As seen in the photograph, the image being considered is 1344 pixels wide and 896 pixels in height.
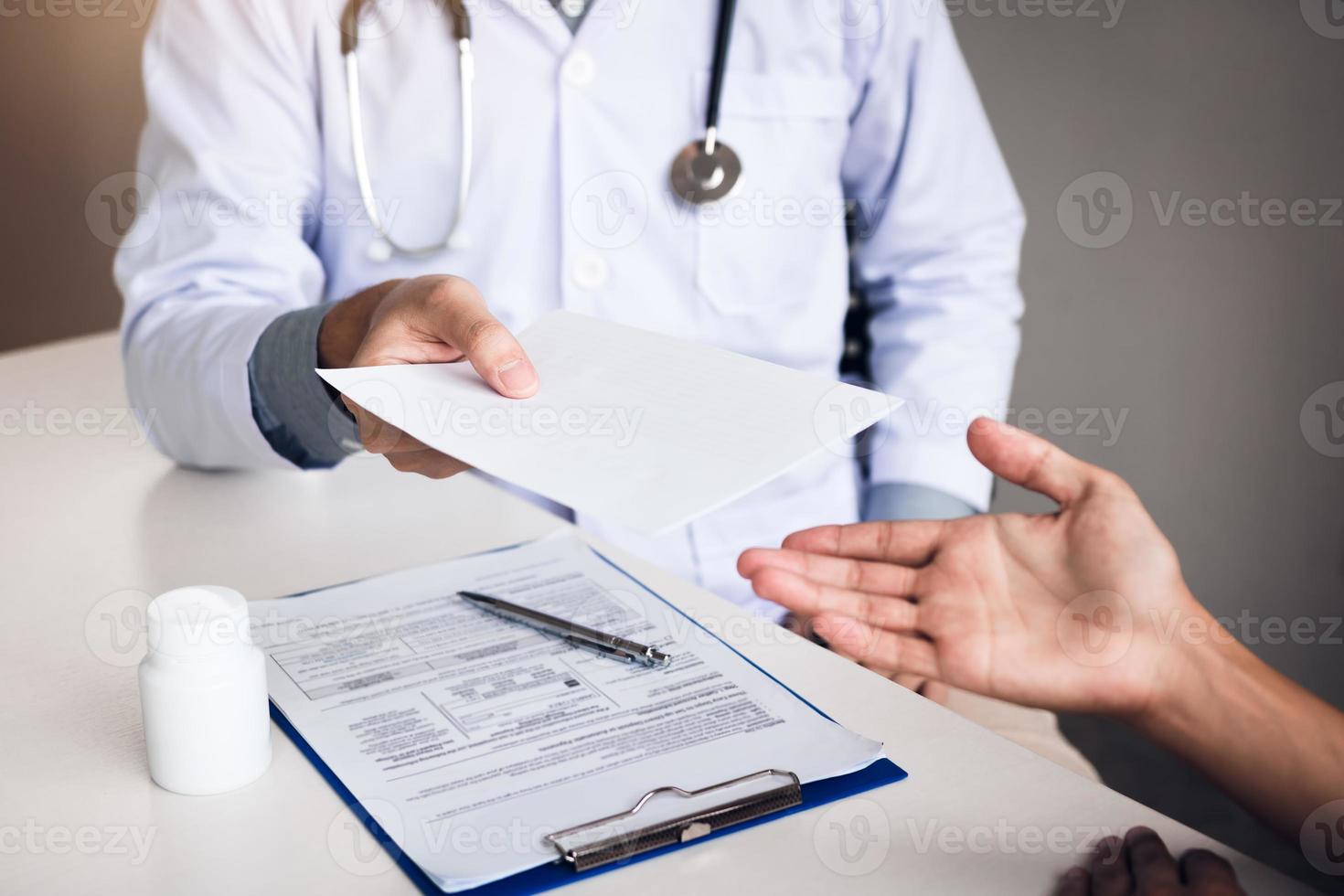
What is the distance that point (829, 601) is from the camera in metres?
0.83

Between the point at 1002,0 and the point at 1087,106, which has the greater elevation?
the point at 1002,0

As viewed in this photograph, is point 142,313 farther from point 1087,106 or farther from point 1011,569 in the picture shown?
point 1087,106

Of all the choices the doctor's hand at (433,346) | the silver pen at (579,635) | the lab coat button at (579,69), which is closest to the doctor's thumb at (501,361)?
the doctor's hand at (433,346)

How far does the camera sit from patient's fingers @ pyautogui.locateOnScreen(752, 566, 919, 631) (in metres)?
0.81

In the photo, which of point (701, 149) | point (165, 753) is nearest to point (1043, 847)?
point (165, 753)

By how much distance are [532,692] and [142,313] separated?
0.67 meters

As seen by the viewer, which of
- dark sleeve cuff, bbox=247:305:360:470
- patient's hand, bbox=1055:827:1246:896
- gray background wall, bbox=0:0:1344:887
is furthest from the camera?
gray background wall, bbox=0:0:1344:887

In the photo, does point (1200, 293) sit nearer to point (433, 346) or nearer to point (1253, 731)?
point (1253, 731)

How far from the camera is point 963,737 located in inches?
25.2

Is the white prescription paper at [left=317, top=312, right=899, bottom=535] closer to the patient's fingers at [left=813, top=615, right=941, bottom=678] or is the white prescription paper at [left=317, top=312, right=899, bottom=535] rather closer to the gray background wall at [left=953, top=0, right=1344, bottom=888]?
the patient's fingers at [left=813, top=615, right=941, bottom=678]

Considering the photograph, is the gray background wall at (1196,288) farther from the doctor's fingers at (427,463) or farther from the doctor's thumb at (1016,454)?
the doctor's fingers at (427,463)

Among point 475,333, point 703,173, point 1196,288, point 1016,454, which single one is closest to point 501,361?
point 475,333

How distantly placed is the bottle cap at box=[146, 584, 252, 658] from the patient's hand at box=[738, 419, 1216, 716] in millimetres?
378

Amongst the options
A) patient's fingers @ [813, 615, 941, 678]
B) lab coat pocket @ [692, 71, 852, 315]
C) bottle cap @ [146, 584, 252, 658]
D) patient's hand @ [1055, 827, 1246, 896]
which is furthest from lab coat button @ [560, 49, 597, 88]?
patient's hand @ [1055, 827, 1246, 896]
